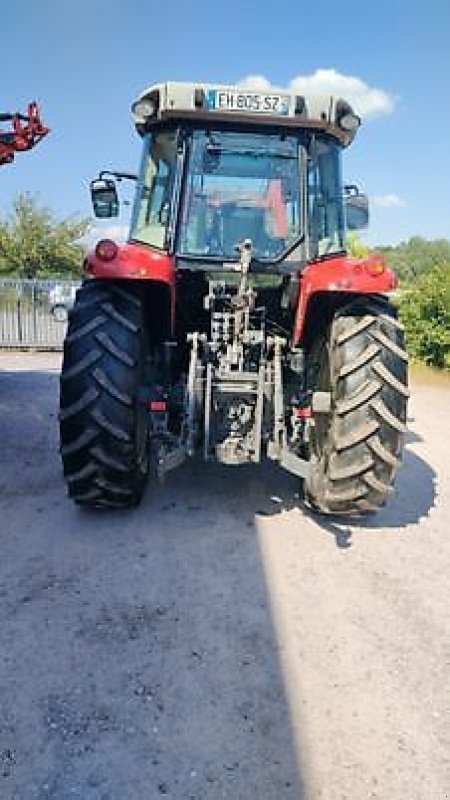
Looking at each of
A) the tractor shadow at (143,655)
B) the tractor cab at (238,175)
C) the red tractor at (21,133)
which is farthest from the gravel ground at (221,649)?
the red tractor at (21,133)

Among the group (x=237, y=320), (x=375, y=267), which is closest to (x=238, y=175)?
(x=237, y=320)

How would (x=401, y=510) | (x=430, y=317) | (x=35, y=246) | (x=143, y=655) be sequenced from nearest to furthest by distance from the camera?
(x=143, y=655), (x=401, y=510), (x=430, y=317), (x=35, y=246)

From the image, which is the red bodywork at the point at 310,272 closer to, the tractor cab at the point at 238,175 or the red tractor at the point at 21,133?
the tractor cab at the point at 238,175

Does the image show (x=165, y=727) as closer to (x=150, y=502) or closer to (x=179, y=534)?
(x=179, y=534)

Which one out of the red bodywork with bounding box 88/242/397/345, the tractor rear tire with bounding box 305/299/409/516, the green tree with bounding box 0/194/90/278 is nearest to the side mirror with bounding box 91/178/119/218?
the red bodywork with bounding box 88/242/397/345

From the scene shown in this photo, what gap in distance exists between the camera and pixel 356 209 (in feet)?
17.2

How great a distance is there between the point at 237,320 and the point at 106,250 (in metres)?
0.88

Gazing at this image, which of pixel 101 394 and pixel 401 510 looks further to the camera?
pixel 401 510

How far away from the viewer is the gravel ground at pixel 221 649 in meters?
2.21

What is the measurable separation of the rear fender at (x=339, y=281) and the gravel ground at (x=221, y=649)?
1423mm

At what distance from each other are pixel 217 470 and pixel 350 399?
1741mm

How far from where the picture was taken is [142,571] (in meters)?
3.60

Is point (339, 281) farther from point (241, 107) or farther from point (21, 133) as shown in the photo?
point (21, 133)

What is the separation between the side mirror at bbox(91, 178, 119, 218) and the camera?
5164mm
